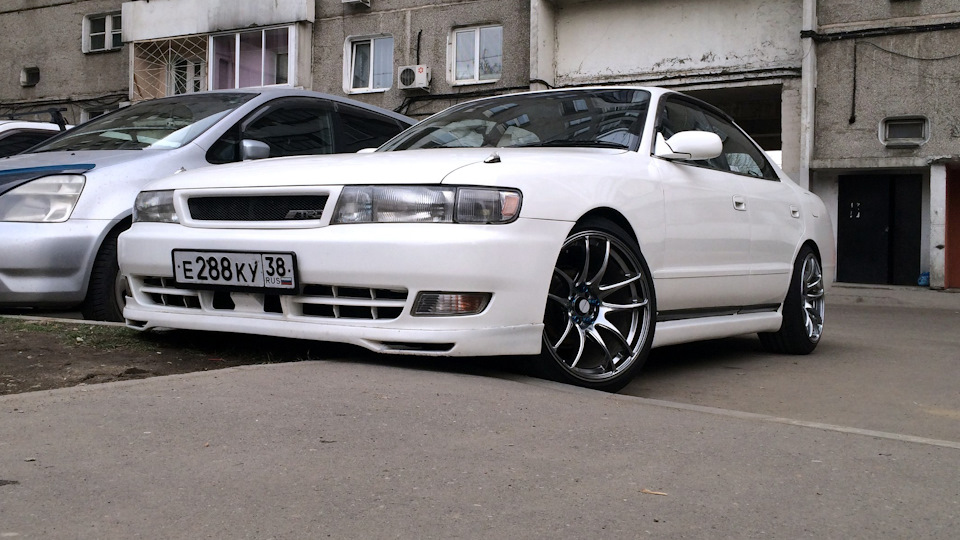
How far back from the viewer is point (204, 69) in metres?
24.1

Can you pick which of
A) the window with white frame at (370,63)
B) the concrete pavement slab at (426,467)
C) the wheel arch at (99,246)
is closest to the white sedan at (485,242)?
the concrete pavement slab at (426,467)

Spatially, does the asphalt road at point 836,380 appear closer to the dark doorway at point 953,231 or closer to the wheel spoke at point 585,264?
the wheel spoke at point 585,264

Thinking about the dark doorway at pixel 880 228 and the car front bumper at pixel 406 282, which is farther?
the dark doorway at pixel 880 228

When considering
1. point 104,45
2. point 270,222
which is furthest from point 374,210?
point 104,45

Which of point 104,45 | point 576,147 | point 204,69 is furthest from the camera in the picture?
point 104,45

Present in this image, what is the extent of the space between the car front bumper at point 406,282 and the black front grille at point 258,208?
0.08 meters

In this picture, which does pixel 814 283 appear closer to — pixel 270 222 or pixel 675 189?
pixel 675 189

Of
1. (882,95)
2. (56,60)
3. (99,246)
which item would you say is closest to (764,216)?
(99,246)

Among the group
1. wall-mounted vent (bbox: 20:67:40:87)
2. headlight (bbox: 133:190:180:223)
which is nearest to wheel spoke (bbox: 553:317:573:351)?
headlight (bbox: 133:190:180:223)

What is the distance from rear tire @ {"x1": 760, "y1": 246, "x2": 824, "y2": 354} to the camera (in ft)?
19.6

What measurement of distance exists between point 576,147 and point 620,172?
0.41 m

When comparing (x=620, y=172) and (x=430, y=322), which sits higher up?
(x=620, y=172)

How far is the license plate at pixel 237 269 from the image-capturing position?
3.91 m

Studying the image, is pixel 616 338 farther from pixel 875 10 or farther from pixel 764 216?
pixel 875 10
